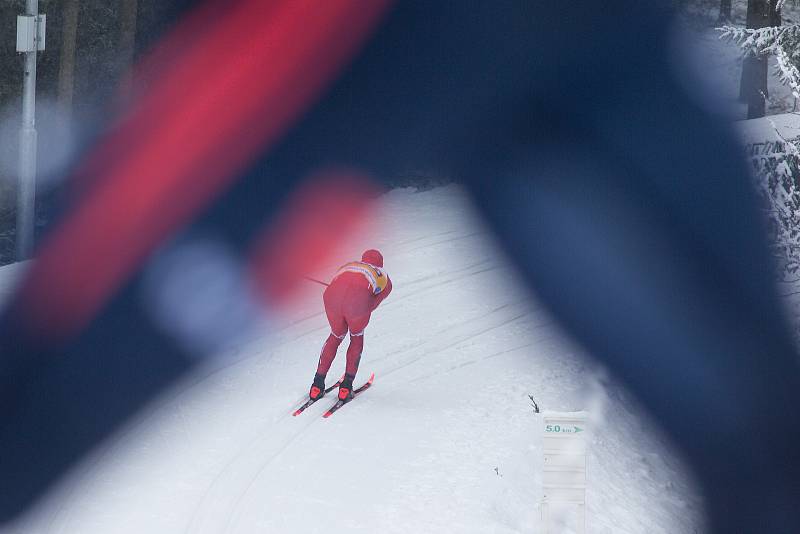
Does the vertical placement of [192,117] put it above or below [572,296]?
above

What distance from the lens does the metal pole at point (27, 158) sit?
682 inches

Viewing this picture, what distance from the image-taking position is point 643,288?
16.6 metres

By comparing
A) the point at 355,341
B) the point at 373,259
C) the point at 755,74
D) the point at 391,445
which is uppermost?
the point at 755,74

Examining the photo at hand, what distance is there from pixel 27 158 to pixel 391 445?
1014 cm

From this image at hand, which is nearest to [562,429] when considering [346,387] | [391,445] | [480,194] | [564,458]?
[564,458]

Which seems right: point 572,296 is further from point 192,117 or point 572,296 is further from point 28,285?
point 192,117

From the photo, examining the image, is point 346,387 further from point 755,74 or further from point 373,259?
point 755,74

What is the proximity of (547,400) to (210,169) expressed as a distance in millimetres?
12629

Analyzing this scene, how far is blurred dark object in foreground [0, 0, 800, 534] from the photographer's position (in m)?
13.2

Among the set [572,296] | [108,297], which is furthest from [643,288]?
[108,297]

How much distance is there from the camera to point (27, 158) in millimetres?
17531

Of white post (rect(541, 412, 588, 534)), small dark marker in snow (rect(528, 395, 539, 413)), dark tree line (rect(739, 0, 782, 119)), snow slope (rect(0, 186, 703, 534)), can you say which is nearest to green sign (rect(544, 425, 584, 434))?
white post (rect(541, 412, 588, 534))

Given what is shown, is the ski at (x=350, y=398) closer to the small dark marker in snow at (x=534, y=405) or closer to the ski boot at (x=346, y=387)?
the ski boot at (x=346, y=387)

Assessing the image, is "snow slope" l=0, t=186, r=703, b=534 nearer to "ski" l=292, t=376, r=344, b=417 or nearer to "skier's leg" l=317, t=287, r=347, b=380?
"ski" l=292, t=376, r=344, b=417
